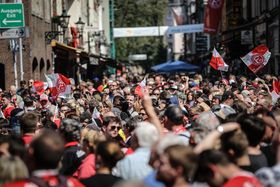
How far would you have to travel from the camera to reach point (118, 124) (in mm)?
10039

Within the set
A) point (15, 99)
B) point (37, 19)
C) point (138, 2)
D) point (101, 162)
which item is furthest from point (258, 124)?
point (138, 2)

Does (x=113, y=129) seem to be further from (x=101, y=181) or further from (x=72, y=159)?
(x=101, y=181)

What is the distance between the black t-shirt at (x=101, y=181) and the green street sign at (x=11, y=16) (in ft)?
38.0

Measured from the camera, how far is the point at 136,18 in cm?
9625

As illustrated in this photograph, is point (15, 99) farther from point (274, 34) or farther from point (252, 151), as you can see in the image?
point (274, 34)

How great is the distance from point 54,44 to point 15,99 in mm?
15335

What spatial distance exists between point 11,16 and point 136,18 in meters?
78.3

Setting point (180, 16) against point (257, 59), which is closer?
point (257, 59)

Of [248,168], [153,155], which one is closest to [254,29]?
[248,168]

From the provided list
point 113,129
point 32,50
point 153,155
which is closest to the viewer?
point 153,155

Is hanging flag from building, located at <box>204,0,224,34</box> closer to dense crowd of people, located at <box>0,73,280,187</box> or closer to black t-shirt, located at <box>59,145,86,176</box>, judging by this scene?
dense crowd of people, located at <box>0,73,280,187</box>

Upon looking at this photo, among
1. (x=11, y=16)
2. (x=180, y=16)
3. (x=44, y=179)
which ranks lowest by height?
(x=180, y=16)

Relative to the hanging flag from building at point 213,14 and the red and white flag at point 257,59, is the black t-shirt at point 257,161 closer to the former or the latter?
Answer: the red and white flag at point 257,59

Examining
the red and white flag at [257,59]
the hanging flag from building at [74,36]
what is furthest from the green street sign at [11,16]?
the hanging flag from building at [74,36]
